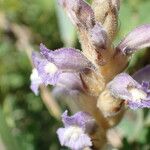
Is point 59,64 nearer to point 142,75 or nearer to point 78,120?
point 78,120

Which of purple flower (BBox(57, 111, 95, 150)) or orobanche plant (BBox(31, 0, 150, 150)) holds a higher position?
orobanche plant (BBox(31, 0, 150, 150))

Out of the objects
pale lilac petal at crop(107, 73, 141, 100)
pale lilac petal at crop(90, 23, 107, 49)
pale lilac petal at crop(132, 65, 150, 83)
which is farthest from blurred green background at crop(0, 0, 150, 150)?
pale lilac petal at crop(90, 23, 107, 49)

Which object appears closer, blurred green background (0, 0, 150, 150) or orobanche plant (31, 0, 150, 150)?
orobanche plant (31, 0, 150, 150)

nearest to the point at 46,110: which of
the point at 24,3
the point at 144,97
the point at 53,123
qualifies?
the point at 53,123

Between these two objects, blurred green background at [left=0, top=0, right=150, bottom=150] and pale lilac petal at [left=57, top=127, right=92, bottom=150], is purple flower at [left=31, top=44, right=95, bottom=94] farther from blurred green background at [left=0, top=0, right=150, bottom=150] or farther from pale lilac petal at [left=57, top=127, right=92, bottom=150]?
blurred green background at [left=0, top=0, right=150, bottom=150]

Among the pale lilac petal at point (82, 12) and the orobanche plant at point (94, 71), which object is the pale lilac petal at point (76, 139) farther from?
the pale lilac petal at point (82, 12)

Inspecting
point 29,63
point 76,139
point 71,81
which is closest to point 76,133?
point 76,139
